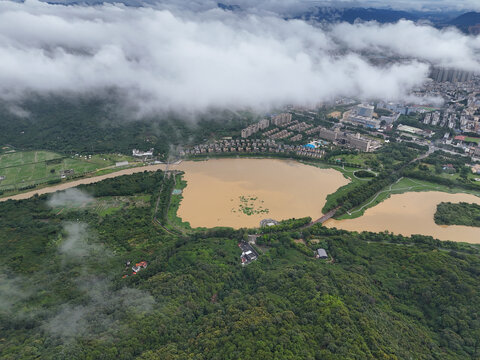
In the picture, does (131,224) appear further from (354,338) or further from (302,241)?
(354,338)

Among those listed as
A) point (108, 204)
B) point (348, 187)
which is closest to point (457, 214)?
point (348, 187)

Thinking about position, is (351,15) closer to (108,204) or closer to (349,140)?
(349,140)

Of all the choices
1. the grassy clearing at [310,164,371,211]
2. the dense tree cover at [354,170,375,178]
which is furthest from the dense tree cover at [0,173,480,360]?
the dense tree cover at [354,170,375,178]

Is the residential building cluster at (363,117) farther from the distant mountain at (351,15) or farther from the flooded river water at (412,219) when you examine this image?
the distant mountain at (351,15)

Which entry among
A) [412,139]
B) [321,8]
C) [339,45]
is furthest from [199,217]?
[321,8]

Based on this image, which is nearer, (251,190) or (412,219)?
(412,219)

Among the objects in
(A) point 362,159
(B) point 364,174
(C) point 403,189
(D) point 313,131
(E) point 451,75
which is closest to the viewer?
(C) point 403,189
